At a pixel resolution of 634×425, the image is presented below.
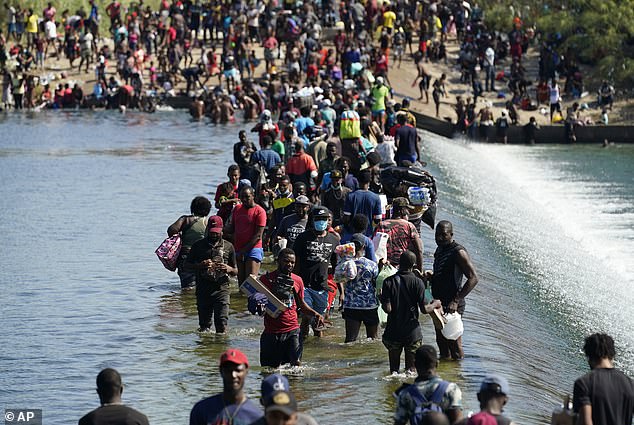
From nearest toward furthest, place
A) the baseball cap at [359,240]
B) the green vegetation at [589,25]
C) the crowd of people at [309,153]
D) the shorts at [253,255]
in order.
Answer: the crowd of people at [309,153]
the baseball cap at [359,240]
the shorts at [253,255]
the green vegetation at [589,25]

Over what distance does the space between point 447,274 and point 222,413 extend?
5.41m

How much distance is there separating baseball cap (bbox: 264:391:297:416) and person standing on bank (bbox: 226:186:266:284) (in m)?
8.59

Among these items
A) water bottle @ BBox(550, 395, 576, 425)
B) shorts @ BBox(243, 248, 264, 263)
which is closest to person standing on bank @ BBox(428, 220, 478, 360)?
shorts @ BBox(243, 248, 264, 263)

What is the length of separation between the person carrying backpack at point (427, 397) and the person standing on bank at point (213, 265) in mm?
5478

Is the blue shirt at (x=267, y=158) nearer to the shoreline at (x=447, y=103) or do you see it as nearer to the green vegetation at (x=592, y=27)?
the shoreline at (x=447, y=103)

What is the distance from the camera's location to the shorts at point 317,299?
15.1 meters

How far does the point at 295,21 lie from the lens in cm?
5919

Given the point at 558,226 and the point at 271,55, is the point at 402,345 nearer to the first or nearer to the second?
the point at 558,226

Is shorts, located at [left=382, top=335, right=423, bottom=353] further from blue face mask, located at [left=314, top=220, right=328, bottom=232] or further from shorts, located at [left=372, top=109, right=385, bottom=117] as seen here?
shorts, located at [left=372, top=109, right=385, bottom=117]

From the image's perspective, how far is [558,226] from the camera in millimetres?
31656

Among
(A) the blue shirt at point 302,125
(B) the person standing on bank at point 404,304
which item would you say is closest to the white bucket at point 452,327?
(B) the person standing on bank at point 404,304

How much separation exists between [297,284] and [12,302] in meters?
7.45

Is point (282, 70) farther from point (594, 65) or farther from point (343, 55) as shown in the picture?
point (594, 65)

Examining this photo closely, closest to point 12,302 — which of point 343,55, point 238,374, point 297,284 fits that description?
point 297,284
